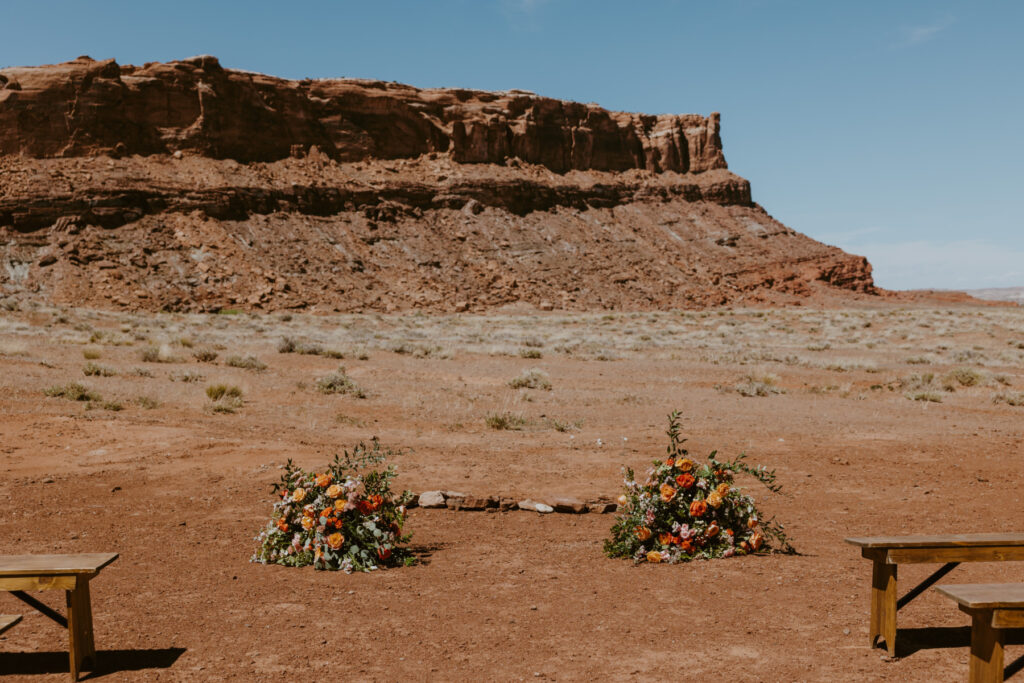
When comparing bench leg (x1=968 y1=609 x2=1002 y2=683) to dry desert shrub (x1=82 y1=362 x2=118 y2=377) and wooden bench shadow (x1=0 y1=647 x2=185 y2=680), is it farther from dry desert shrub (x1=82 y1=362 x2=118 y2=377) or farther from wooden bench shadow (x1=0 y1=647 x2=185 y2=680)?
dry desert shrub (x1=82 y1=362 x2=118 y2=377)

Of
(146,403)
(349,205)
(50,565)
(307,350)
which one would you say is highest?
(349,205)

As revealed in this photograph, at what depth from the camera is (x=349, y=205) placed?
209 ft

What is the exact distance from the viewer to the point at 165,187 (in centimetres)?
5703

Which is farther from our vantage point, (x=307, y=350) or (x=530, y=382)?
(x=307, y=350)

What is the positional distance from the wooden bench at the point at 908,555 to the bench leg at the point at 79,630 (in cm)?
437

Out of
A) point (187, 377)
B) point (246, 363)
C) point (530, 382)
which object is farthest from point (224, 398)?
point (530, 382)

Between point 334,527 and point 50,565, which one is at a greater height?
point 50,565

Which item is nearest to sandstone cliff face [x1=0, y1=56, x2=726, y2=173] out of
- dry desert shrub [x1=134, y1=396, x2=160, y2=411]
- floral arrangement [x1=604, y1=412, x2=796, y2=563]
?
dry desert shrub [x1=134, y1=396, x2=160, y2=411]

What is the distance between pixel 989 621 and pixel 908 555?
91cm

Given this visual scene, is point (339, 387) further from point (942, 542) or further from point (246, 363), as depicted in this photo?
point (942, 542)

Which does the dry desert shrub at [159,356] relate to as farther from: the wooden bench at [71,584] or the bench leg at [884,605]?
the bench leg at [884,605]

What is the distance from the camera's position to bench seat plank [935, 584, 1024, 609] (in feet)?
11.0

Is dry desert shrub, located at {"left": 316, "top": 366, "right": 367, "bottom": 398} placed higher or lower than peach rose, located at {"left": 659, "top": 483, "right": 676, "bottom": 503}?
lower

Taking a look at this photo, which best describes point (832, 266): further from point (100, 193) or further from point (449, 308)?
point (100, 193)
